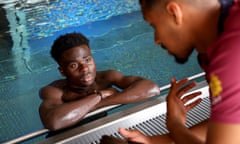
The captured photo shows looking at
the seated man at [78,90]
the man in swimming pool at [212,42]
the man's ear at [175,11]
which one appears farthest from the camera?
the seated man at [78,90]

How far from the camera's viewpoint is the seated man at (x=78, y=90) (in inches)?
67.4

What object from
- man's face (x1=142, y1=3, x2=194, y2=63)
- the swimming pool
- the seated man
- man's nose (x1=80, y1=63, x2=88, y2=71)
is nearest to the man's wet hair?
the seated man

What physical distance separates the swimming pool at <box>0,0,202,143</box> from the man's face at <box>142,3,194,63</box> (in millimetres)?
804

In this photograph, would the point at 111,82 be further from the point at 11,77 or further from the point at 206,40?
the point at 11,77

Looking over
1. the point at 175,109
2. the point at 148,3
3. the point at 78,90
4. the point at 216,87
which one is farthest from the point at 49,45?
the point at 216,87

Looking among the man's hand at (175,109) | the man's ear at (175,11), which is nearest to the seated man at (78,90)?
the man's hand at (175,109)

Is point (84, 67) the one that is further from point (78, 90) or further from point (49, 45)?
point (49, 45)

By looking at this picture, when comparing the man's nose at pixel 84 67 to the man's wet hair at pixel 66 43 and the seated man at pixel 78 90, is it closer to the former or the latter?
the seated man at pixel 78 90

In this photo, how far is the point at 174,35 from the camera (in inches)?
37.2

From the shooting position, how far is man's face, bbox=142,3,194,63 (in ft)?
2.94

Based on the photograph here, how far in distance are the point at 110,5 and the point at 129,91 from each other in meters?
3.62

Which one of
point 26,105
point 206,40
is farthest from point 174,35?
point 26,105

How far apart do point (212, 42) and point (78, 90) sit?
1.20m

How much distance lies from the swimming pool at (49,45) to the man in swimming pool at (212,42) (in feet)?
2.73
